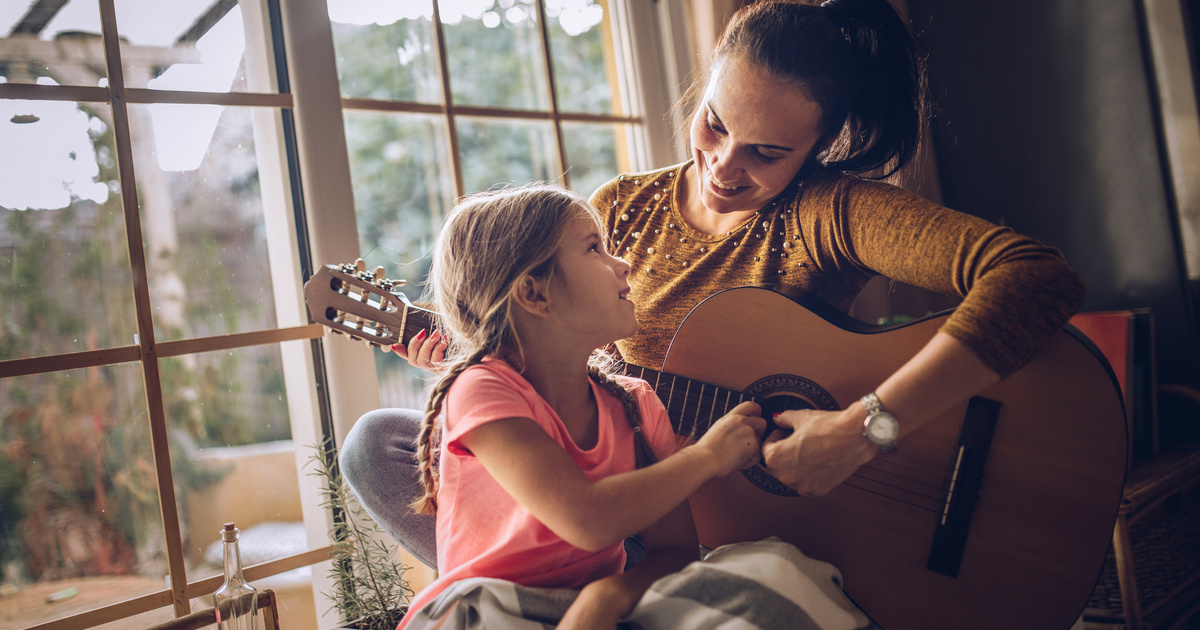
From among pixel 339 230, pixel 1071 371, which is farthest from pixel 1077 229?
pixel 339 230

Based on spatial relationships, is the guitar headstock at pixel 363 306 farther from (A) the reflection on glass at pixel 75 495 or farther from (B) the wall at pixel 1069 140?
(B) the wall at pixel 1069 140

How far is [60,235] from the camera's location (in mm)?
1231

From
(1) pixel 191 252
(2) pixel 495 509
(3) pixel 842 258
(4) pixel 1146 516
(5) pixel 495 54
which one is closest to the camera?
(2) pixel 495 509

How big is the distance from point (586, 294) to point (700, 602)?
44 cm

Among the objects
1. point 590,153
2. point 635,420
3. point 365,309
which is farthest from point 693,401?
point 590,153

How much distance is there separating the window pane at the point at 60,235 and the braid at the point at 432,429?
746mm

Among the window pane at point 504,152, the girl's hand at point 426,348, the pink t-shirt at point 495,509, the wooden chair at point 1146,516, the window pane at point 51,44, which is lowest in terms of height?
the wooden chair at point 1146,516

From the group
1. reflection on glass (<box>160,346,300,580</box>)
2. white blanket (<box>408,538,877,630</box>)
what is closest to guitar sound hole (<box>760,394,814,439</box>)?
white blanket (<box>408,538,877,630</box>)

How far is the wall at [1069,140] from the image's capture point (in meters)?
1.78

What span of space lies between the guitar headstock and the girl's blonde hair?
0.20 meters

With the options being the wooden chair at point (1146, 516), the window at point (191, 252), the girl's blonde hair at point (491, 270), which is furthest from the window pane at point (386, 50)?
the wooden chair at point (1146, 516)

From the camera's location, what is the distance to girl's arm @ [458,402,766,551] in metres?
0.78

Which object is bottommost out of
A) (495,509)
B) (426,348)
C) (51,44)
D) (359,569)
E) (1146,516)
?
(1146,516)

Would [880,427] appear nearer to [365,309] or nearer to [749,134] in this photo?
[749,134]
